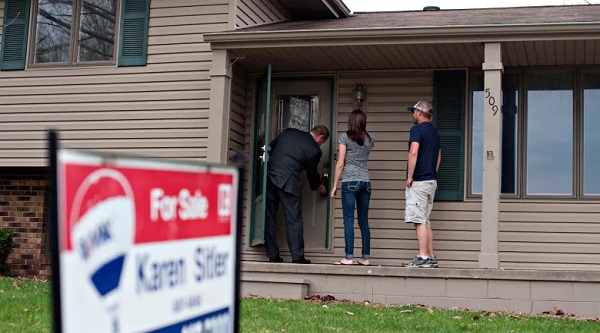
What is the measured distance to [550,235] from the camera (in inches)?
359

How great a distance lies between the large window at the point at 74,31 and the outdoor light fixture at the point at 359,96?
3010mm

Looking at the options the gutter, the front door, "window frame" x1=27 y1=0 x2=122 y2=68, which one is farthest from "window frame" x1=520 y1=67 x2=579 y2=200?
"window frame" x1=27 y1=0 x2=122 y2=68

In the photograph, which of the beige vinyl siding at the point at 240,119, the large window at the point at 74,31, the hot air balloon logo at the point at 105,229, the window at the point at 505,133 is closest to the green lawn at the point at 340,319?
the window at the point at 505,133

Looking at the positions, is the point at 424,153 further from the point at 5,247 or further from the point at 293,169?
the point at 5,247

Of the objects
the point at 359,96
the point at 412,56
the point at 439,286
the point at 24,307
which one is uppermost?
the point at 412,56

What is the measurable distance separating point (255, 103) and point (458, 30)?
287 centimetres

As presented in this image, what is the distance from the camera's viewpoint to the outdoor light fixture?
31.8 feet

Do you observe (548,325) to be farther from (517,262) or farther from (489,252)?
(517,262)

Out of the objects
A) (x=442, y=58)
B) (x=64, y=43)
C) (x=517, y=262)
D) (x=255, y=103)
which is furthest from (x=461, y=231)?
(x=64, y=43)

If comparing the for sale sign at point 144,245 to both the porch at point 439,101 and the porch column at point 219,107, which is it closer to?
the porch at point 439,101

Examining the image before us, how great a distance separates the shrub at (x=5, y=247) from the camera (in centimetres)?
1025

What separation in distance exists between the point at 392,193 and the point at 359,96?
120cm

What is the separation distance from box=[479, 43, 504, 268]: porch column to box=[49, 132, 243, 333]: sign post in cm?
608

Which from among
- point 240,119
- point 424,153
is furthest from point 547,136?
point 240,119
